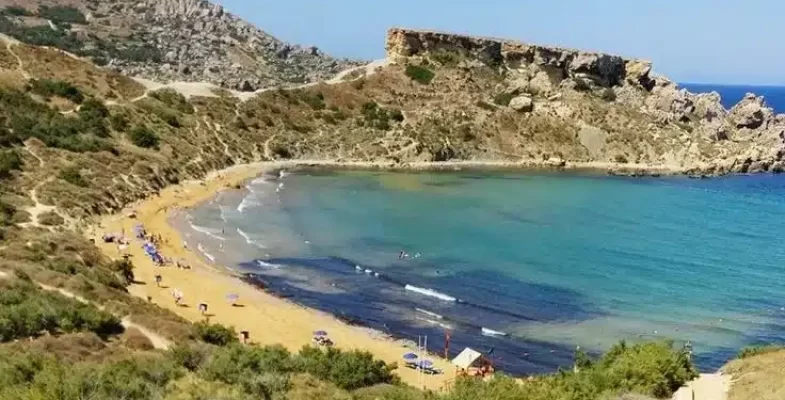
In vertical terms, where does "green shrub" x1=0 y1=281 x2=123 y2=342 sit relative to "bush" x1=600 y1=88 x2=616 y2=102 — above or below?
below

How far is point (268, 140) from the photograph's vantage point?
93125mm

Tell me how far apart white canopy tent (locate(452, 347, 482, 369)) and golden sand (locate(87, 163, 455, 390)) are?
0.42 metres

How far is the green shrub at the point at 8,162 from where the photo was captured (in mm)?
51250

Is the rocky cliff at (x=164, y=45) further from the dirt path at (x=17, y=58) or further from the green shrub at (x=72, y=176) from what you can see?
the green shrub at (x=72, y=176)

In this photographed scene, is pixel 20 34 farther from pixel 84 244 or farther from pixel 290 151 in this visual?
pixel 84 244

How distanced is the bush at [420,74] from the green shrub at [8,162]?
66108 mm

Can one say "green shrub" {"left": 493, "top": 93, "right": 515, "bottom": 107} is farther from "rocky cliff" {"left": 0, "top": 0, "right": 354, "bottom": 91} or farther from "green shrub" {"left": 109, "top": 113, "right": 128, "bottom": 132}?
"green shrub" {"left": 109, "top": 113, "right": 128, "bottom": 132}

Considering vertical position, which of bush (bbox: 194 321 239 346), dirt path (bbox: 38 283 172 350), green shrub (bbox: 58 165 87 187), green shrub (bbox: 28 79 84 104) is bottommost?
bush (bbox: 194 321 239 346)

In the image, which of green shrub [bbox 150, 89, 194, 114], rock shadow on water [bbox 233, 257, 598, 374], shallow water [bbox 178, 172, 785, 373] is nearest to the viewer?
rock shadow on water [bbox 233, 257, 598, 374]

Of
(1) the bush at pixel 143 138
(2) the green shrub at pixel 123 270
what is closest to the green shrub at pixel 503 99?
(1) the bush at pixel 143 138

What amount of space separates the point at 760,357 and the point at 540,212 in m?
46.2

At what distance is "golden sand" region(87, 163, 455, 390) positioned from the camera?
33031 millimetres

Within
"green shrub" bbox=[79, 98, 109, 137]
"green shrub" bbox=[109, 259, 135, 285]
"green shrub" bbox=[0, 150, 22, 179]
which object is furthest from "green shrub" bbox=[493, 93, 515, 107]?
"green shrub" bbox=[109, 259, 135, 285]

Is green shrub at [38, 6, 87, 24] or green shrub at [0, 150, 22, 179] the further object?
green shrub at [38, 6, 87, 24]
